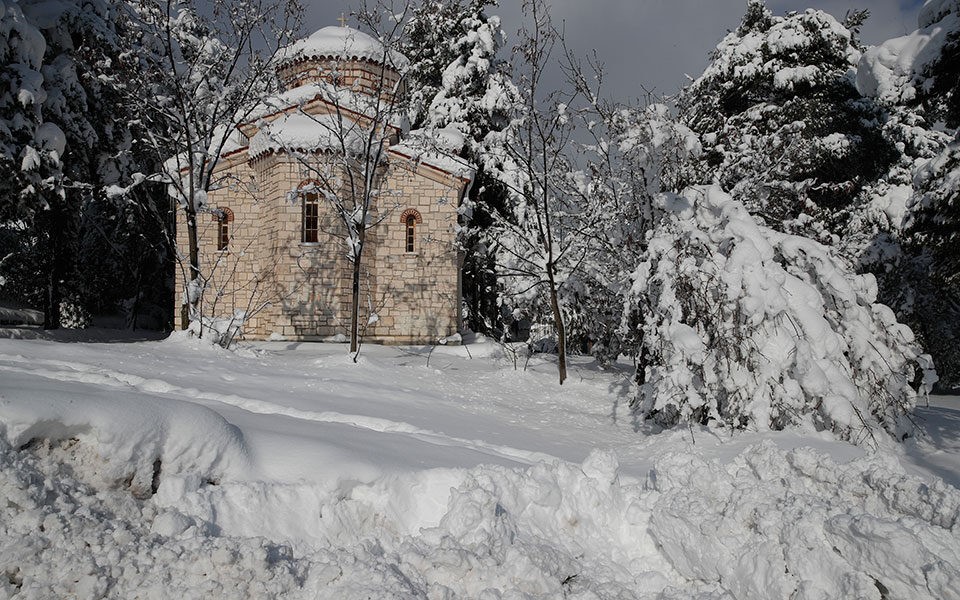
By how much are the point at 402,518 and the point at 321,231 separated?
41.5ft

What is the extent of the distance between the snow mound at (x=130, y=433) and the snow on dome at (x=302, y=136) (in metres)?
11.0

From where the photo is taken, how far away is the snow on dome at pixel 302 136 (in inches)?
557

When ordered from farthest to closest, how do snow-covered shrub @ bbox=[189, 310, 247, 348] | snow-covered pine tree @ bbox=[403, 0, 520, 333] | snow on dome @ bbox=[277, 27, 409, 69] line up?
snow-covered pine tree @ bbox=[403, 0, 520, 333] < snow on dome @ bbox=[277, 27, 409, 69] < snow-covered shrub @ bbox=[189, 310, 247, 348]

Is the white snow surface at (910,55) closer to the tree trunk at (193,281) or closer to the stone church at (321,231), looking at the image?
the stone church at (321,231)

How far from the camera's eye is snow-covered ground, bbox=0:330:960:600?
2518mm

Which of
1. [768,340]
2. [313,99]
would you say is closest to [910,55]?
[768,340]

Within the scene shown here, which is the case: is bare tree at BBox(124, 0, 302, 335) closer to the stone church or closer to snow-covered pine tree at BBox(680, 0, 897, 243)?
the stone church

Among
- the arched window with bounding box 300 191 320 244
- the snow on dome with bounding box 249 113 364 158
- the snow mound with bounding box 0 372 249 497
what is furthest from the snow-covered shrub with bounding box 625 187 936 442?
the arched window with bounding box 300 191 320 244

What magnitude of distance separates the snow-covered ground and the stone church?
10.9 metres

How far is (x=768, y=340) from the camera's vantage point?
7082 mm

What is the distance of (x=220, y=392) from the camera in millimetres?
6223

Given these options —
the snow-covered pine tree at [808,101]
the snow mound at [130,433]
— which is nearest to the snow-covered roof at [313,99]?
the snow-covered pine tree at [808,101]

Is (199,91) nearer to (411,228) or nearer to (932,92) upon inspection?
(411,228)

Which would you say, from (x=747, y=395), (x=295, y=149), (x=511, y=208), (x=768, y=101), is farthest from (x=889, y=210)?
(x=295, y=149)
